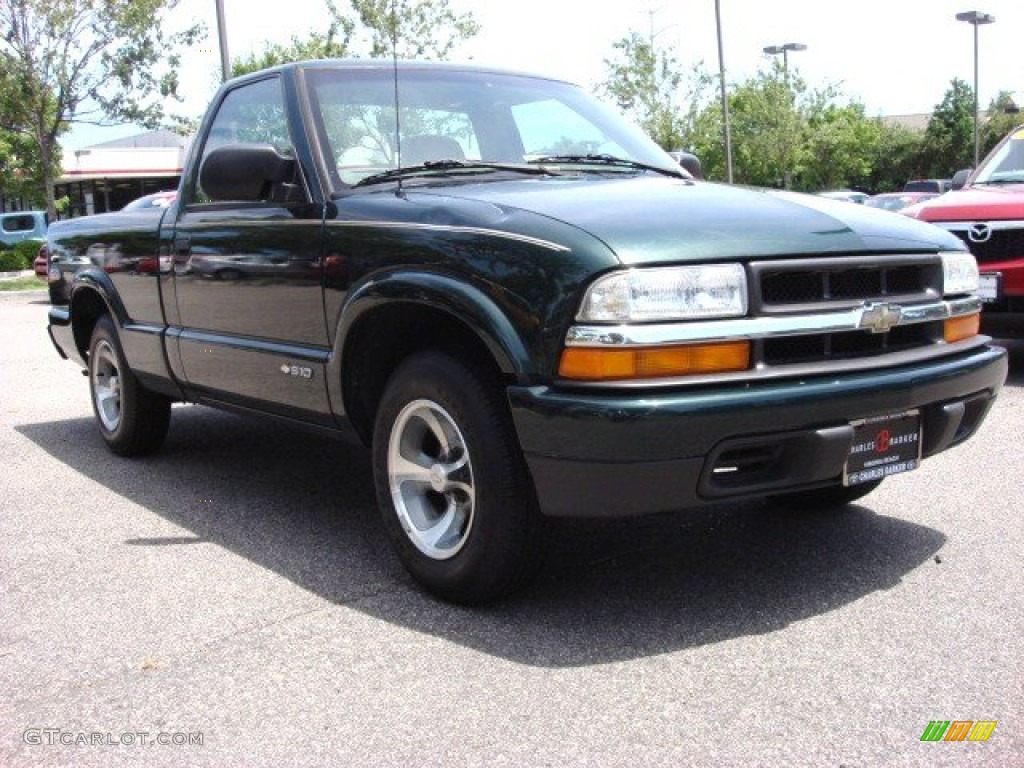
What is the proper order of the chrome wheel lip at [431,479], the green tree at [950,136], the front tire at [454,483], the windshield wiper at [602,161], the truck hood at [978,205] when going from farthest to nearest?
the green tree at [950,136]
the truck hood at [978,205]
the windshield wiper at [602,161]
the chrome wheel lip at [431,479]
the front tire at [454,483]

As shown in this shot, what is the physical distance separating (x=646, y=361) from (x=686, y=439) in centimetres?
24

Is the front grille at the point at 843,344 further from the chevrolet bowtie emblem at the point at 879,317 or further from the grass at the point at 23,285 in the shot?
the grass at the point at 23,285

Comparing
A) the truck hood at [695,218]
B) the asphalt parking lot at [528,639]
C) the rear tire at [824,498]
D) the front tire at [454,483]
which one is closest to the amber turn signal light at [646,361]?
the truck hood at [695,218]

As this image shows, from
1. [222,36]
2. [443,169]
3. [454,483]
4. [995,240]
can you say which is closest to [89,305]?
[443,169]

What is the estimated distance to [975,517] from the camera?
4.34 meters

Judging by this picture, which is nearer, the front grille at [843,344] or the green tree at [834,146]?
the front grille at [843,344]

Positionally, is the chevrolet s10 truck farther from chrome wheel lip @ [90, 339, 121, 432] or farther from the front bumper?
chrome wheel lip @ [90, 339, 121, 432]

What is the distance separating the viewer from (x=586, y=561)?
13.0 ft

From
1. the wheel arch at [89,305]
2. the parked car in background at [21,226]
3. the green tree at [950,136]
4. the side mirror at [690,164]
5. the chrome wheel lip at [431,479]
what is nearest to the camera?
the chrome wheel lip at [431,479]

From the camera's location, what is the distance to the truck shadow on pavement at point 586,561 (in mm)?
3324

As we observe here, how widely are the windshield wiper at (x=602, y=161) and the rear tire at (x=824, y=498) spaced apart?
1382 mm

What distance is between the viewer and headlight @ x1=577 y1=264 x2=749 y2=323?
117 inches

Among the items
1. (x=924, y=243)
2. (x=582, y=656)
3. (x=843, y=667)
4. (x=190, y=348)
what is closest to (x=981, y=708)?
(x=843, y=667)

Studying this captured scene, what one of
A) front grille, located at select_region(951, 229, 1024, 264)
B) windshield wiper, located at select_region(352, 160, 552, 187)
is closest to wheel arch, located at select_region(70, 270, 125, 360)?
windshield wiper, located at select_region(352, 160, 552, 187)
